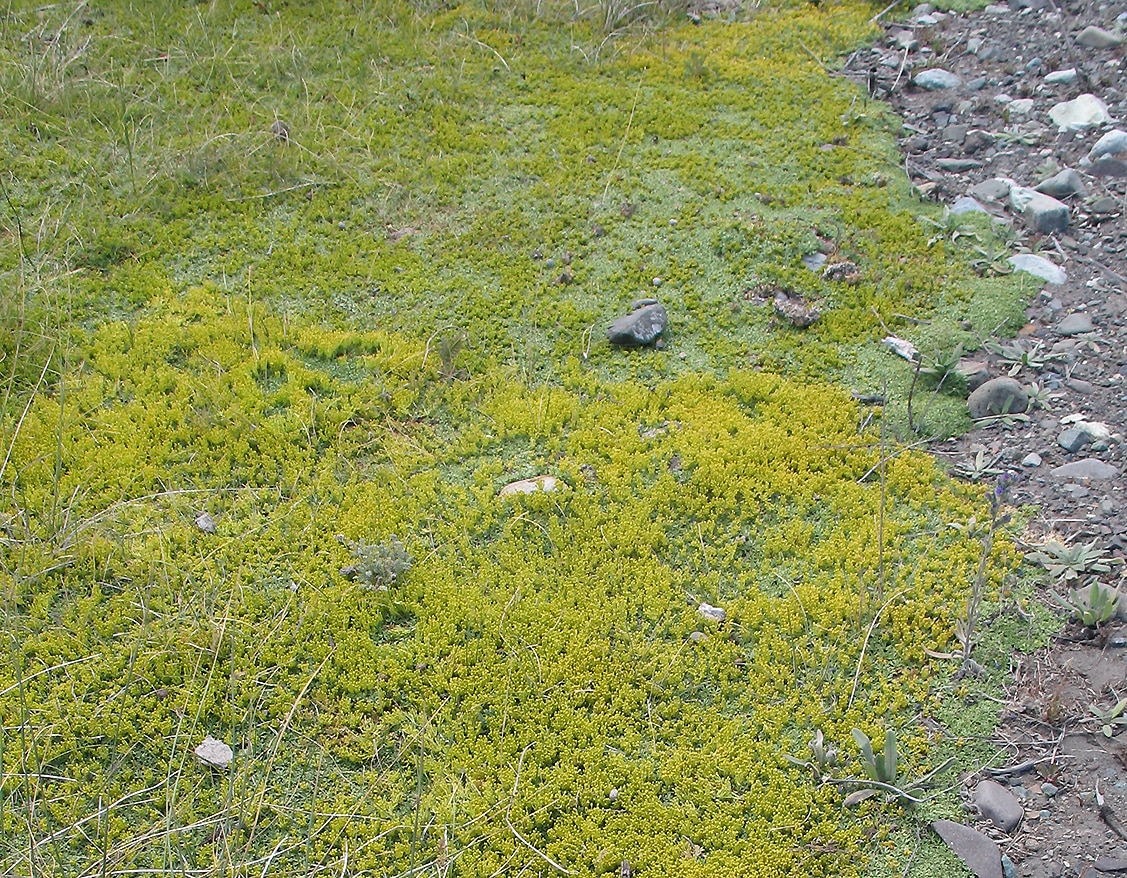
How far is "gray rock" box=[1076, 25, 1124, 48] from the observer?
26.8 ft

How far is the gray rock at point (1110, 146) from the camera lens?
23.3ft

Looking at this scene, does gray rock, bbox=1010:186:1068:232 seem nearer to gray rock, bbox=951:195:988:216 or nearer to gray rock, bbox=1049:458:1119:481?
gray rock, bbox=951:195:988:216

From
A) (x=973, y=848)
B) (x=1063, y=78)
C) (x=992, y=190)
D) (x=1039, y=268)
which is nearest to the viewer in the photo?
(x=973, y=848)

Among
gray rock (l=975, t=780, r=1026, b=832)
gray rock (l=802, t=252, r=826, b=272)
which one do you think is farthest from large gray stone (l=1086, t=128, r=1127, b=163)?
gray rock (l=975, t=780, r=1026, b=832)

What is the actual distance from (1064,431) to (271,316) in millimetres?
4529

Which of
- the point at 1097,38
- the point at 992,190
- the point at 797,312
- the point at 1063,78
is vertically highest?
the point at 1097,38

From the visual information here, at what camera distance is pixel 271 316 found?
6012 mm

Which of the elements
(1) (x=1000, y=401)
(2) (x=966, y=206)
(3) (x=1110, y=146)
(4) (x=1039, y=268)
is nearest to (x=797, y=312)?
(1) (x=1000, y=401)

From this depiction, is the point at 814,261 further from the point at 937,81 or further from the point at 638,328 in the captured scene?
the point at 937,81

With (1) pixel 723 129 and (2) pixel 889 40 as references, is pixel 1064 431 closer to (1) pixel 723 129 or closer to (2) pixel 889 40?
(1) pixel 723 129

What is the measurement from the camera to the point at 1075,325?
19.6 feet

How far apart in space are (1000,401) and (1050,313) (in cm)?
102

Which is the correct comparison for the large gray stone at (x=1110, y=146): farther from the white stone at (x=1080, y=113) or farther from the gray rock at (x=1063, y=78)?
the gray rock at (x=1063, y=78)

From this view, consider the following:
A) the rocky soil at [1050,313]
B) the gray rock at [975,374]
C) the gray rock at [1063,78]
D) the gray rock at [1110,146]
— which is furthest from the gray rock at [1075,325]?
the gray rock at [1063,78]
